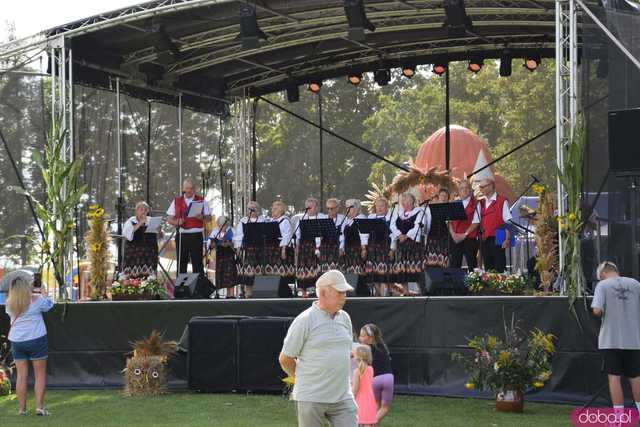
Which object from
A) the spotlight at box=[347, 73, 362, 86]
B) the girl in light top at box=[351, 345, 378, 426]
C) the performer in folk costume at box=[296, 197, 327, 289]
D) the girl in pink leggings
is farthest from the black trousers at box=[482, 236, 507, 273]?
the girl in light top at box=[351, 345, 378, 426]

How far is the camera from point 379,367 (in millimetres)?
10188

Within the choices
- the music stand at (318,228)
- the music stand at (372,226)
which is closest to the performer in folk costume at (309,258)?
the music stand at (318,228)

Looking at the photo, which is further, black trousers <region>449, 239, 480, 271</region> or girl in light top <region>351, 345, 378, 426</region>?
black trousers <region>449, 239, 480, 271</region>

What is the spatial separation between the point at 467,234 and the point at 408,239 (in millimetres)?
843

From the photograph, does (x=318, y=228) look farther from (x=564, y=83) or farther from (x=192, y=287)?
(x=564, y=83)

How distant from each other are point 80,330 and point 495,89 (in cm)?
3249

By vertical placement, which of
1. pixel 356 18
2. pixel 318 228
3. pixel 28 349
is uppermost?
pixel 356 18

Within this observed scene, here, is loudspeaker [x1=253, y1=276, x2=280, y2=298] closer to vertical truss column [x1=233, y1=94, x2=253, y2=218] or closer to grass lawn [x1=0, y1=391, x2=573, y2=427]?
grass lawn [x1=0, y1=391, x2=573, y2=427]

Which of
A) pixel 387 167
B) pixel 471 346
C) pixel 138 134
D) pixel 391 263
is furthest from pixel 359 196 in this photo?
pixel 471 346

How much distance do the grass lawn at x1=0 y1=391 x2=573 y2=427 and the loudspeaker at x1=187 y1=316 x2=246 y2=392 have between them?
0.72 ft

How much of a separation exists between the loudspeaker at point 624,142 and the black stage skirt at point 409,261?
16.9ft

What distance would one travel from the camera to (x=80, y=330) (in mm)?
15234

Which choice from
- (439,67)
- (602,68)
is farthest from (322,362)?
(439,67)

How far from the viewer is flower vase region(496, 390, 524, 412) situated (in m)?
12.1
